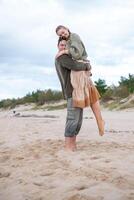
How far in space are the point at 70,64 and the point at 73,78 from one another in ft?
0.64

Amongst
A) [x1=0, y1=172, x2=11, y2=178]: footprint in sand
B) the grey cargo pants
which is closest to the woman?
the grey cargo pants

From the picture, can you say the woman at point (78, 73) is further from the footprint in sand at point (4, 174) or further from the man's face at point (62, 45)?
the footprint in sand at point (4, 174)

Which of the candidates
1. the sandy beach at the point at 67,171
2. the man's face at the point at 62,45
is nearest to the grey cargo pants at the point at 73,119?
the sandy beach at the point at 67,171

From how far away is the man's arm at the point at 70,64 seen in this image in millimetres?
7426

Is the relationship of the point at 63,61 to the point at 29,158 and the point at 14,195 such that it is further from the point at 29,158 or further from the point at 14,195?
the point at 14,195

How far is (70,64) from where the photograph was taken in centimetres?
743

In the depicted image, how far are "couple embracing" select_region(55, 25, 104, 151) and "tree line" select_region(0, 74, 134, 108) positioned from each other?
24.4m

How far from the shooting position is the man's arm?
743 centimetres

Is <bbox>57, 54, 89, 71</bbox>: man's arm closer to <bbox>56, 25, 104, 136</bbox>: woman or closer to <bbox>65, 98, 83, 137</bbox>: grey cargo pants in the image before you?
<bbox>56, 25, 104, 136</bbox>: woman

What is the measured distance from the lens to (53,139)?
29.6 feet

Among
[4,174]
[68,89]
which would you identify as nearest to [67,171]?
[4,174]

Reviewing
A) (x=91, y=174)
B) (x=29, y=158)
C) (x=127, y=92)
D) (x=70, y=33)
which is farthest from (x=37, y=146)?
(x=127, y=92)

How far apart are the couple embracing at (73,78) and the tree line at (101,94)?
24.4 m

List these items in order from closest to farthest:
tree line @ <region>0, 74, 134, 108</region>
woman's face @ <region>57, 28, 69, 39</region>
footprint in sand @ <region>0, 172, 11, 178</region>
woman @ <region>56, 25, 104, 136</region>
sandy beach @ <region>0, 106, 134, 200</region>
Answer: sandy beach @ <region>0, 106, 134, 200</region>, footprint in sand @ <region>0, 172, 11, 178</region>, woman @ <region>56, 25, 104, 136</region>, woman's face @ <region>57, 28, 69, 39</region>, tree line @ <region>0, 74, 134, 108</region>
